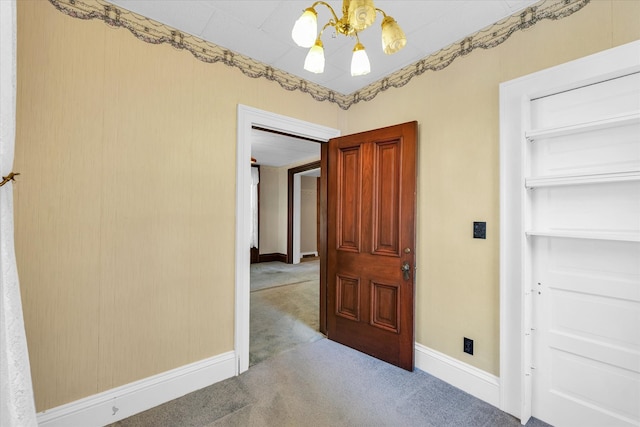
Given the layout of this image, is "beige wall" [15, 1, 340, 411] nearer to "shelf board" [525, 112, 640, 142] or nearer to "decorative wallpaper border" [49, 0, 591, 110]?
"decorative wallpaper border" [49, 0, 591, 110]

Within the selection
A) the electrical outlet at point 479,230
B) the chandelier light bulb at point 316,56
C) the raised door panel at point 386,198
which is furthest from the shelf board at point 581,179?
the chandelier light bulb at point 316,56

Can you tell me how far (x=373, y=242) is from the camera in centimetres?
237

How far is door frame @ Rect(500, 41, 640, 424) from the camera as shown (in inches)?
65.1

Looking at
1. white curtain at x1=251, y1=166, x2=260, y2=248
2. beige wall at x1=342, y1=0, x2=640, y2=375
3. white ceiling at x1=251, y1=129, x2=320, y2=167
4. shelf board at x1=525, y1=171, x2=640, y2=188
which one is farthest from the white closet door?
white curtain at x1=251, y1=166, x2=260, y2=248

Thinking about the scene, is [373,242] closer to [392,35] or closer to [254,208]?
[392,35]

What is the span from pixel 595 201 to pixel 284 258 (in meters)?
6.14

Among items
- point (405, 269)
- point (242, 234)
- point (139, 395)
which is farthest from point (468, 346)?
point (139, 395)

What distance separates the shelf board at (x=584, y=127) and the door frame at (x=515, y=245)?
76 millimetres

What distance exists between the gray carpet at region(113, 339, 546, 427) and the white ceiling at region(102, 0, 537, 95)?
8.13 ft

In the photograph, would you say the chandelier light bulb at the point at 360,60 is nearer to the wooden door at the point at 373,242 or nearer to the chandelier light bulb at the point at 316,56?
the chandelier light bulb at the point at 316,56

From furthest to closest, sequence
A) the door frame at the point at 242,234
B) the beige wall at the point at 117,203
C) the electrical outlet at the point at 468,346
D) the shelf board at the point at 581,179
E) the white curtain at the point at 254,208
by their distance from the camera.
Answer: the white curtain at the point at 254,208 < the door frame at the point at 242,234 < the electrical outlet at the point at 468,346 < the beige wall at the point at 117,203 < the shelf board at the point at 581,179

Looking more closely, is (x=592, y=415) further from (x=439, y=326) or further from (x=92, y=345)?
(x=92, y=345)

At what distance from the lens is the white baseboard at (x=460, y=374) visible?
71.4 inches

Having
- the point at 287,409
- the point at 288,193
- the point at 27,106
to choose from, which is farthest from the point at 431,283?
the point at 288,193
